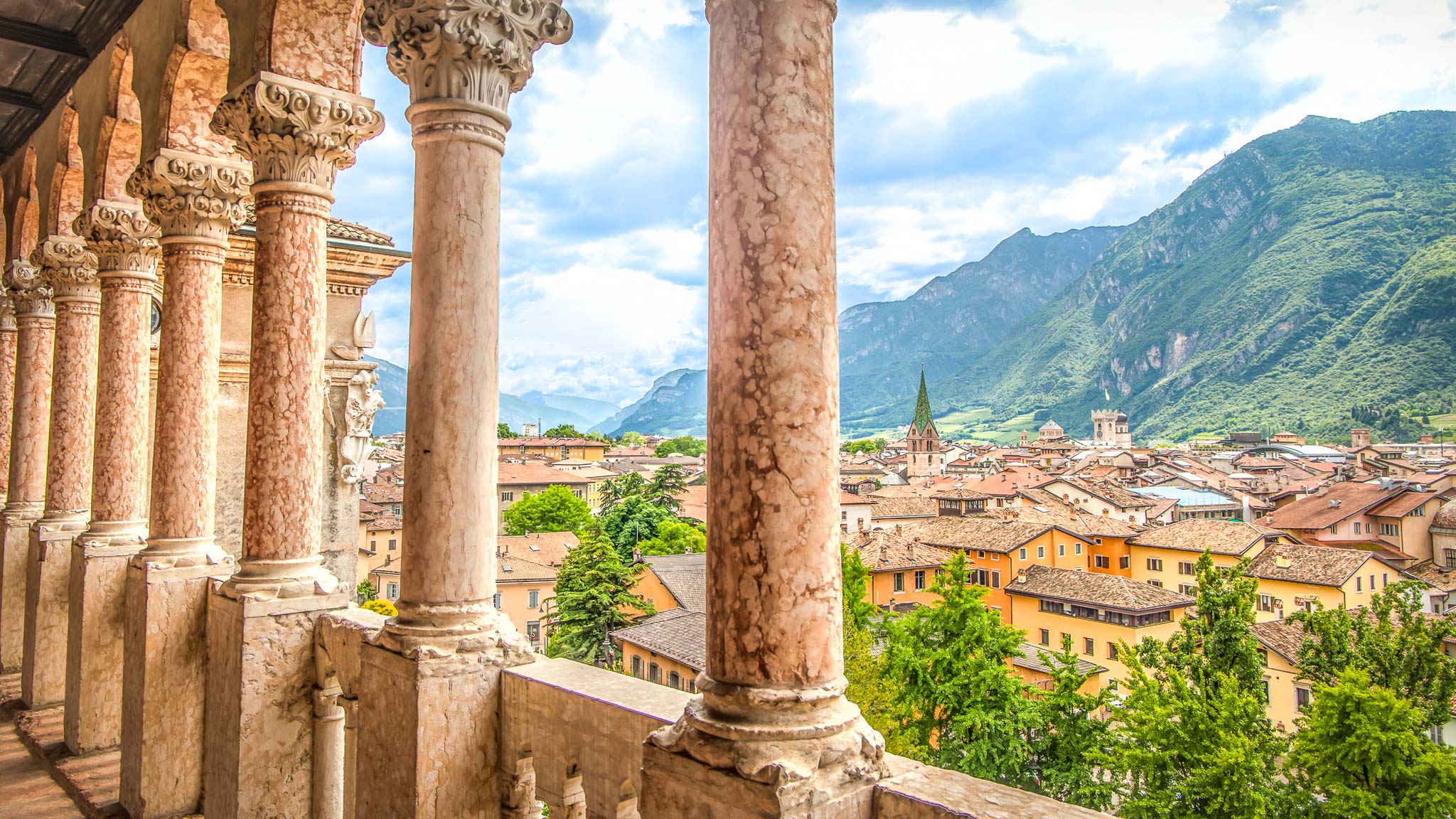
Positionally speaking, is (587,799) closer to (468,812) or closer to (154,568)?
(468,812)

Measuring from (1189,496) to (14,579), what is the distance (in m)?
80.7

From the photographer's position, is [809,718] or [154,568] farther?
[154,568]

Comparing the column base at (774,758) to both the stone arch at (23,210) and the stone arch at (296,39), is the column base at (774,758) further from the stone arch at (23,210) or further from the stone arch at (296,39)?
the stone arch at (23,210)

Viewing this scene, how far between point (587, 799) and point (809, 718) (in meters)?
1.91

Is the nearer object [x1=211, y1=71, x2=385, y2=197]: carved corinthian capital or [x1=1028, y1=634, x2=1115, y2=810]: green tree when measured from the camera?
[x1=211, y1=71, x2=385, y2=197]: carved corinthian capital

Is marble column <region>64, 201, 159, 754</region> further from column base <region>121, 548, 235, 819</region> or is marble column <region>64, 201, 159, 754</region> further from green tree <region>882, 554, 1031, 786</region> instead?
green tree <region>882, 554, 1031, 786</region>

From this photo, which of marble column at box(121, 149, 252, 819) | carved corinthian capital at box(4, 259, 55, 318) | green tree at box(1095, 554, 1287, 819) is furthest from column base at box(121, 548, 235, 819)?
green tree at box(1095, 554, 1287, 819)

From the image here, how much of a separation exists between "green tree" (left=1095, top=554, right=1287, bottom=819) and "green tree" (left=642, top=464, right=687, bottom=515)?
206 feet

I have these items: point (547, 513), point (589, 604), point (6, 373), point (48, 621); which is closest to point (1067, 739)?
point (589, 604)

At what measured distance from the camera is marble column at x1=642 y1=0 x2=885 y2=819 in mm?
2996

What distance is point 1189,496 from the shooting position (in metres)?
75.4

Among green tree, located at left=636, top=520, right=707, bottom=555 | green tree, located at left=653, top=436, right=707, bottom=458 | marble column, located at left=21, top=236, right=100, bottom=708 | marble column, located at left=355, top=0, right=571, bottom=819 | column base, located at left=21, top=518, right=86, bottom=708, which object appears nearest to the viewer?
marble column, located at left=355, top=0, right=571, bottom=819

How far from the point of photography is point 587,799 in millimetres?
4355

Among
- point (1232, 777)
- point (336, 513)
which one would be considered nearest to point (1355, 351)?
point (1232, 777)
